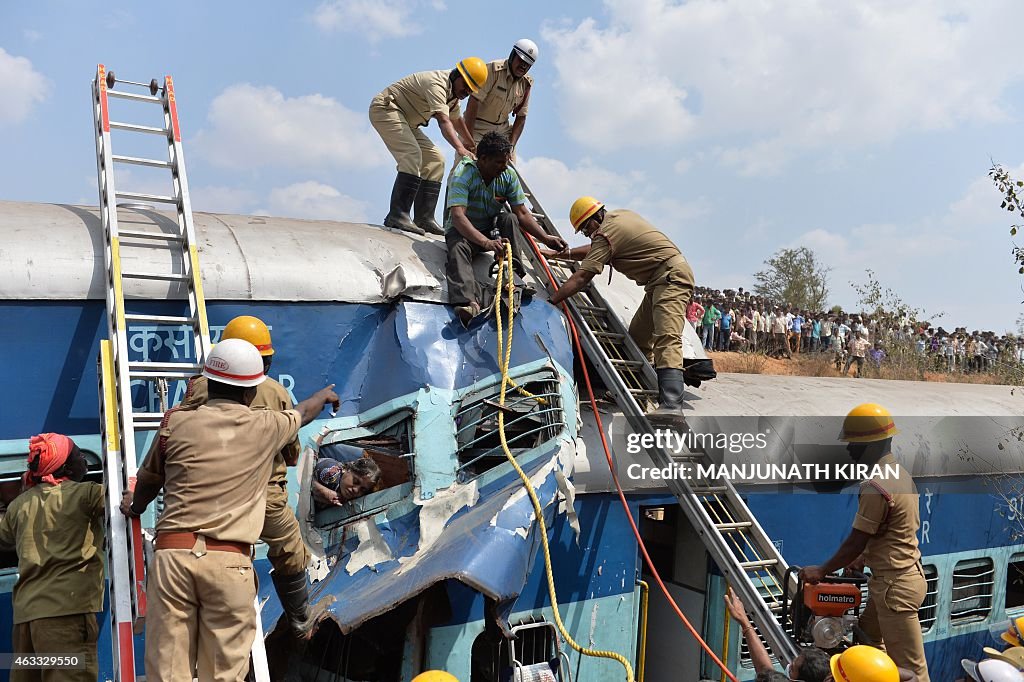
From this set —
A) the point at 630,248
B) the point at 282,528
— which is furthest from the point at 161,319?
the point at 630,248

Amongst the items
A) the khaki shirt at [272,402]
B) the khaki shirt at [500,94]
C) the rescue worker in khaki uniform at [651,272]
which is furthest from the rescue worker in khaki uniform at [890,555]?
the khaki shirt at [500,94]

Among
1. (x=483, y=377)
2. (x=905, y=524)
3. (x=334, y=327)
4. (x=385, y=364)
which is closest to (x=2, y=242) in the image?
(x=334, y=327)

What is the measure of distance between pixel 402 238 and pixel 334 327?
3.79ft

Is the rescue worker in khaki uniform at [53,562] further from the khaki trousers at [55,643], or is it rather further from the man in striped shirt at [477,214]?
the man in striped shirt at [477,214]

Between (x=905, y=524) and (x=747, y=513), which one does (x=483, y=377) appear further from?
(x=905, y=524)

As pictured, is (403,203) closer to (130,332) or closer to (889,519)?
(130,332)

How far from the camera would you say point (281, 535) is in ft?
13.4

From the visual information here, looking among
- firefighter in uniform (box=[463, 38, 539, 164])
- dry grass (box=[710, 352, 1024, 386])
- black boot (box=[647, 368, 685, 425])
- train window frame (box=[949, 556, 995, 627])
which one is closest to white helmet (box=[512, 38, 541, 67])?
firefighter in uniform (box=[463, 38, 539, 164])

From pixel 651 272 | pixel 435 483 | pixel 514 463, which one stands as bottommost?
pixel 435 483

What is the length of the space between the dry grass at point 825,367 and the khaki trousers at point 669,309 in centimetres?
1085

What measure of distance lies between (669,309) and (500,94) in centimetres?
269

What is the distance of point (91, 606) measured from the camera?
159 inches

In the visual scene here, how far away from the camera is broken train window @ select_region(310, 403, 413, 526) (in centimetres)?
494

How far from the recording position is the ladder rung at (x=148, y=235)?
4.93 m
